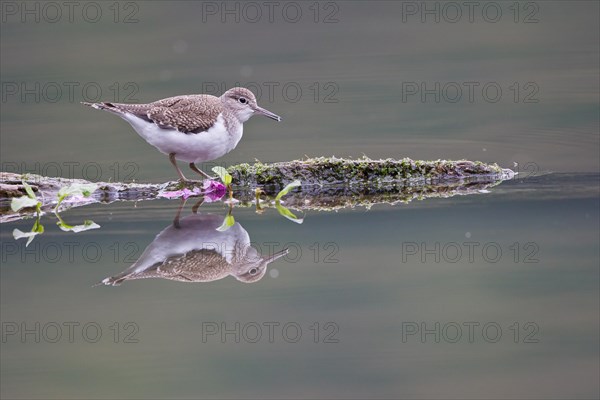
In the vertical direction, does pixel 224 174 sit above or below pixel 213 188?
above

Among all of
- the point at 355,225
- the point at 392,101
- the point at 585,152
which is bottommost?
the point at 355,225

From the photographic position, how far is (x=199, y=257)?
9.20 meters

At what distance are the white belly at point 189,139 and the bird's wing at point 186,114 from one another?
0.05 m

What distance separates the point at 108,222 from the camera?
10.7m

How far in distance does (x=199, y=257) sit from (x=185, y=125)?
284 centimetres

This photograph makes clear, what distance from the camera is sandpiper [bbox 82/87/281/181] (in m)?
11.8

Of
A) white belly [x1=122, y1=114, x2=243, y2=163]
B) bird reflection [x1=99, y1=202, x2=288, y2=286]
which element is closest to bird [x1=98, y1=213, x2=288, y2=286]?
bird reflection [x1=99, y1=202, x2=288, y2=286]

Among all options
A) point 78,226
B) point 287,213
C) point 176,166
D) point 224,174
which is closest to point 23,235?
point 78,226

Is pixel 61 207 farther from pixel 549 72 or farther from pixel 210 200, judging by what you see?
pixel 549 72

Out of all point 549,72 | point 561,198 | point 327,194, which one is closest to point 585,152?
point 561,198

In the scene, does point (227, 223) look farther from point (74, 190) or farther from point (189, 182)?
point (189, 182)

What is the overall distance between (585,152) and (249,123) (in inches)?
211

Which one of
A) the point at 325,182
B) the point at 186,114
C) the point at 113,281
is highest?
the point at 186,114

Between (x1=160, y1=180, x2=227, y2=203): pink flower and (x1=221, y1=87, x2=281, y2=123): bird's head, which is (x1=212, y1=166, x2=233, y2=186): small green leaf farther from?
(x1=221, y1=87, x2=281, y2=123): bird's head
